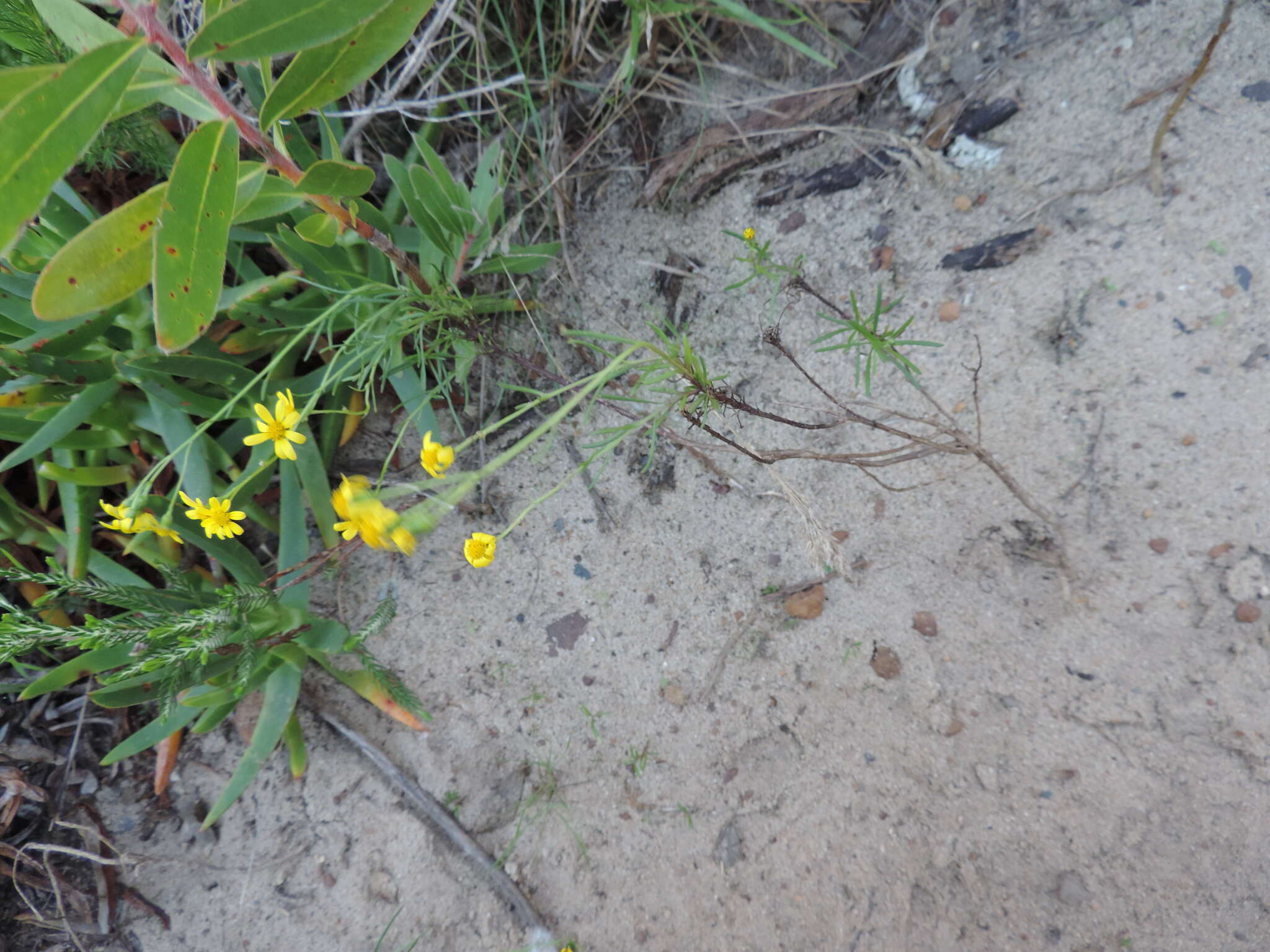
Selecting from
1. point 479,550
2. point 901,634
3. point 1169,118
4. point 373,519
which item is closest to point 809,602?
point 901,634

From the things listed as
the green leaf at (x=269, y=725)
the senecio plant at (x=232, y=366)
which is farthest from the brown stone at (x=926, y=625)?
the green leaf at (x=269, y=725)

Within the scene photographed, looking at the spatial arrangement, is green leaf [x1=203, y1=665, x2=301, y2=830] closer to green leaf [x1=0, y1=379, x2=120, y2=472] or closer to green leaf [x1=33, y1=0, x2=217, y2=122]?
green leaf [x1=0, y1=379, x2=120, y2=472]

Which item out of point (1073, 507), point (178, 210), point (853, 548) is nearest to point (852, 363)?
point (853, 548)

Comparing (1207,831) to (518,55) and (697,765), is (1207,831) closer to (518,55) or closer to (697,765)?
(697,765)

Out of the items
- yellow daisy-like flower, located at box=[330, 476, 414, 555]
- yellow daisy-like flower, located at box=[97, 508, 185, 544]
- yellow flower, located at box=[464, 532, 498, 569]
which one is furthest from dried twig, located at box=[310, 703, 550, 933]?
yellow daisy-like flower, located at box=[330, 476, 414, 555]

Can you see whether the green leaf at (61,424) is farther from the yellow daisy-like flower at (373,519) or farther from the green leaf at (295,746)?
the yellow daisy-like flower at (373,519)
